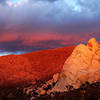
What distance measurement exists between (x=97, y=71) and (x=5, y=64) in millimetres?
14349

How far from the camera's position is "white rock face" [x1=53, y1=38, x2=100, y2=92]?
893 cm

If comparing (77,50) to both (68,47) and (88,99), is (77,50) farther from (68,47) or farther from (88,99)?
(68,47)

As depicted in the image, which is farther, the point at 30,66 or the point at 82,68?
the point at 30,66

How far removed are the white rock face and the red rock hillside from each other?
389 inches

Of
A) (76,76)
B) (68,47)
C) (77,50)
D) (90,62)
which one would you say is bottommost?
(76,76)

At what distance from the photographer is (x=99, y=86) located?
7.75 metres

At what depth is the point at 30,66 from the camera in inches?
862

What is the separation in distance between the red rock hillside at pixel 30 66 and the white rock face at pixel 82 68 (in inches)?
389

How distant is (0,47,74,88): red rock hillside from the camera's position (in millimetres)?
19453

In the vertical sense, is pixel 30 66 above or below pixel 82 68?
above

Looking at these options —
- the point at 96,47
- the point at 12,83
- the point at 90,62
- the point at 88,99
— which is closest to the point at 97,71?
the point at 90,62

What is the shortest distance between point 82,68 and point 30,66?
43.6 ft

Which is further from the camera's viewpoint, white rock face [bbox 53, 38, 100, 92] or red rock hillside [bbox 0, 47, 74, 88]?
red rock hillside [bbox 0, 47, 74, 88]

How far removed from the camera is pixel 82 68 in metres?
9.41
